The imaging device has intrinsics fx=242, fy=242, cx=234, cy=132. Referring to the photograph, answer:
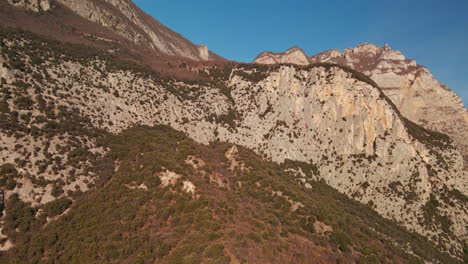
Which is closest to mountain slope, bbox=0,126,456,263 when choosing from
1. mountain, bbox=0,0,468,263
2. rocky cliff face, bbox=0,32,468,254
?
mountain, bbox=0,0,468,263

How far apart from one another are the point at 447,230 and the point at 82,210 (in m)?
64.3

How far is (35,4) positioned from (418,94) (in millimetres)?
131596

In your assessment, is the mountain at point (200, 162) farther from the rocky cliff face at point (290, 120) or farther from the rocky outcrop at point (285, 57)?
the rocky outcrop at point (285, 57)

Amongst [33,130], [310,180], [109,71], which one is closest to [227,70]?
[109,71]

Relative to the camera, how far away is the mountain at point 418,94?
87062 millimetres

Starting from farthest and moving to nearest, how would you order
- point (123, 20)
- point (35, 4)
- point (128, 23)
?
point (128, 23) < point (123, 20) < point (35, 4)

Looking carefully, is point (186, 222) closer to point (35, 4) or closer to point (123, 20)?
point (35, 4)

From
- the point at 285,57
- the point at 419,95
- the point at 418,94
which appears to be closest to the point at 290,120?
the point at 285,57

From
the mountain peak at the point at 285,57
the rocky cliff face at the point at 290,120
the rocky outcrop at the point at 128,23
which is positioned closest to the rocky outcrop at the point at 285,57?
the mountain peak at the point at 285,57

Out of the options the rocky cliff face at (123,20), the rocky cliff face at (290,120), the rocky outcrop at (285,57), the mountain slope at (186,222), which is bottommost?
the mountain slope at (186,222)

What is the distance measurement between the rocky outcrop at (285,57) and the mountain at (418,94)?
536 mm

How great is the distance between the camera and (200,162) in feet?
128

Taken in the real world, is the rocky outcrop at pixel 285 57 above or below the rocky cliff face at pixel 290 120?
above

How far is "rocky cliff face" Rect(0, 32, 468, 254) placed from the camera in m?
40.2
